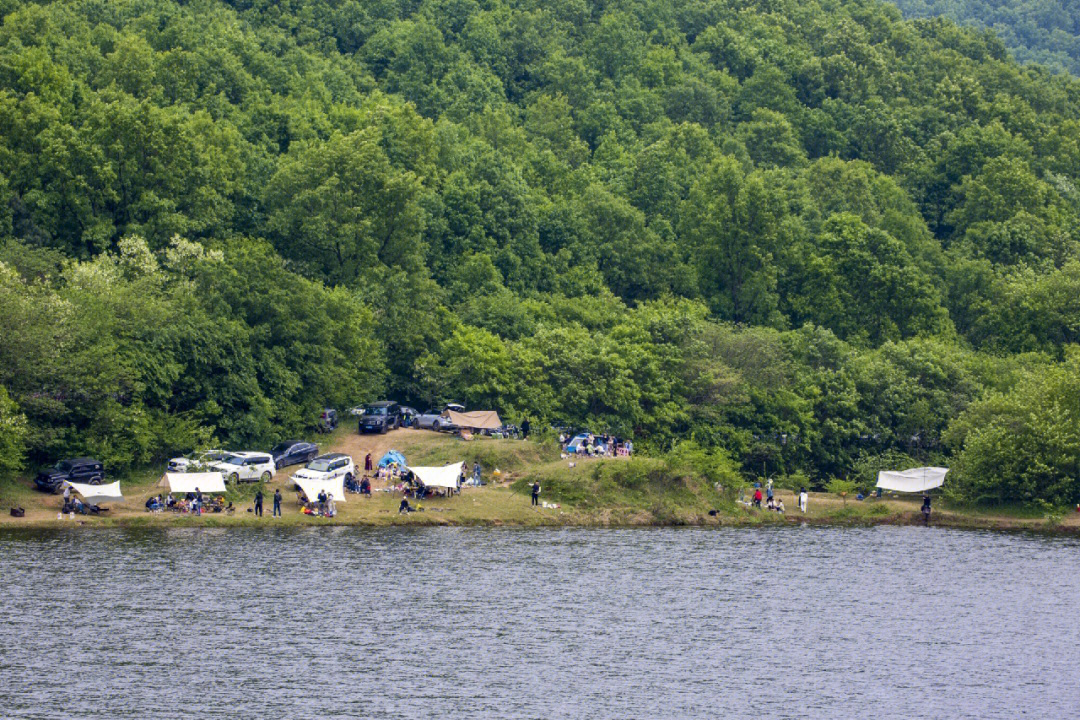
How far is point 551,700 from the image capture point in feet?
174

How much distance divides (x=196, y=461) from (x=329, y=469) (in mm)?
7099

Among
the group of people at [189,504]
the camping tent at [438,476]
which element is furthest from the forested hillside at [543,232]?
the camping tent at [438,476]

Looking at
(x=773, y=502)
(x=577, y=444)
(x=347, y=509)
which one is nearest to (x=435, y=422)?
(x=577, y=444)

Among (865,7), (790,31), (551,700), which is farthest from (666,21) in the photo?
(551,700)

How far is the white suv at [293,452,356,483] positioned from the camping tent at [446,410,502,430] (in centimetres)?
1044

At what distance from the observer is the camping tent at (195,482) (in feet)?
255

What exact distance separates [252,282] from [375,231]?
20255 mm

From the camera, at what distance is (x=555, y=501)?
84.9 m

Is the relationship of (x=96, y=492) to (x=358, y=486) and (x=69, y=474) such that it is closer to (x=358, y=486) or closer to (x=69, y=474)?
(x=69, y=474)

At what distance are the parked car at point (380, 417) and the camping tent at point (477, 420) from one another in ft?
12.4

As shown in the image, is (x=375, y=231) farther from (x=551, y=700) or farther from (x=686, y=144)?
(x=551, y=700)

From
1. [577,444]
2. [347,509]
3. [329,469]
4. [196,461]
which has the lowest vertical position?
[347,509]

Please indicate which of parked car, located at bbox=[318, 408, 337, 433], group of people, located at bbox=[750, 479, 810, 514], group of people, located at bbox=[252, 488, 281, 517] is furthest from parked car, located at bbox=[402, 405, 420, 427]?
group of people, located at bbox=[750, 479, 810, 514]

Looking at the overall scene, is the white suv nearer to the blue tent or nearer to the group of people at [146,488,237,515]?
the blue tent
